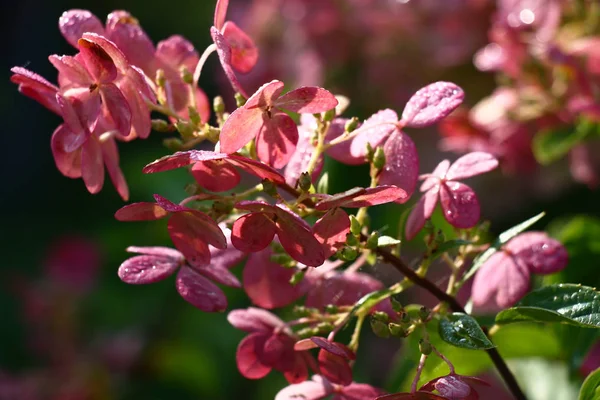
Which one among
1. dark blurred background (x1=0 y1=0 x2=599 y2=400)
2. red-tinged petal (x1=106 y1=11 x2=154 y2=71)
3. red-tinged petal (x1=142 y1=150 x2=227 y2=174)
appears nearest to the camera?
red-tinged petal (x1=142 y1=150 x2=227 y2=174)

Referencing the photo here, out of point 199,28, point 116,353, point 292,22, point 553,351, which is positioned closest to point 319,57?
point 292,22

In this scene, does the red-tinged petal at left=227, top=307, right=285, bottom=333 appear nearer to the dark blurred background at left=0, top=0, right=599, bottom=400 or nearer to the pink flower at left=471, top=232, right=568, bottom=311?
the pink flower at left=471, top=232, right=568, bottom=311

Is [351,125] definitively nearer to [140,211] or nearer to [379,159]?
[379,159]

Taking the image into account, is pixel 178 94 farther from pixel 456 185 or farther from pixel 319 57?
pixel 319 57

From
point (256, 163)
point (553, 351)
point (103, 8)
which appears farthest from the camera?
point (103, 8)

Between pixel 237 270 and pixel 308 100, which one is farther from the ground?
pixel 308 100

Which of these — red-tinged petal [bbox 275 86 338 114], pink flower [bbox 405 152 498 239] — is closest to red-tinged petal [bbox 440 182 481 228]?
pink flower [bbox 405 152 498 239]

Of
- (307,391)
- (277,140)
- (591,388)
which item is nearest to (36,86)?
(277,140)
